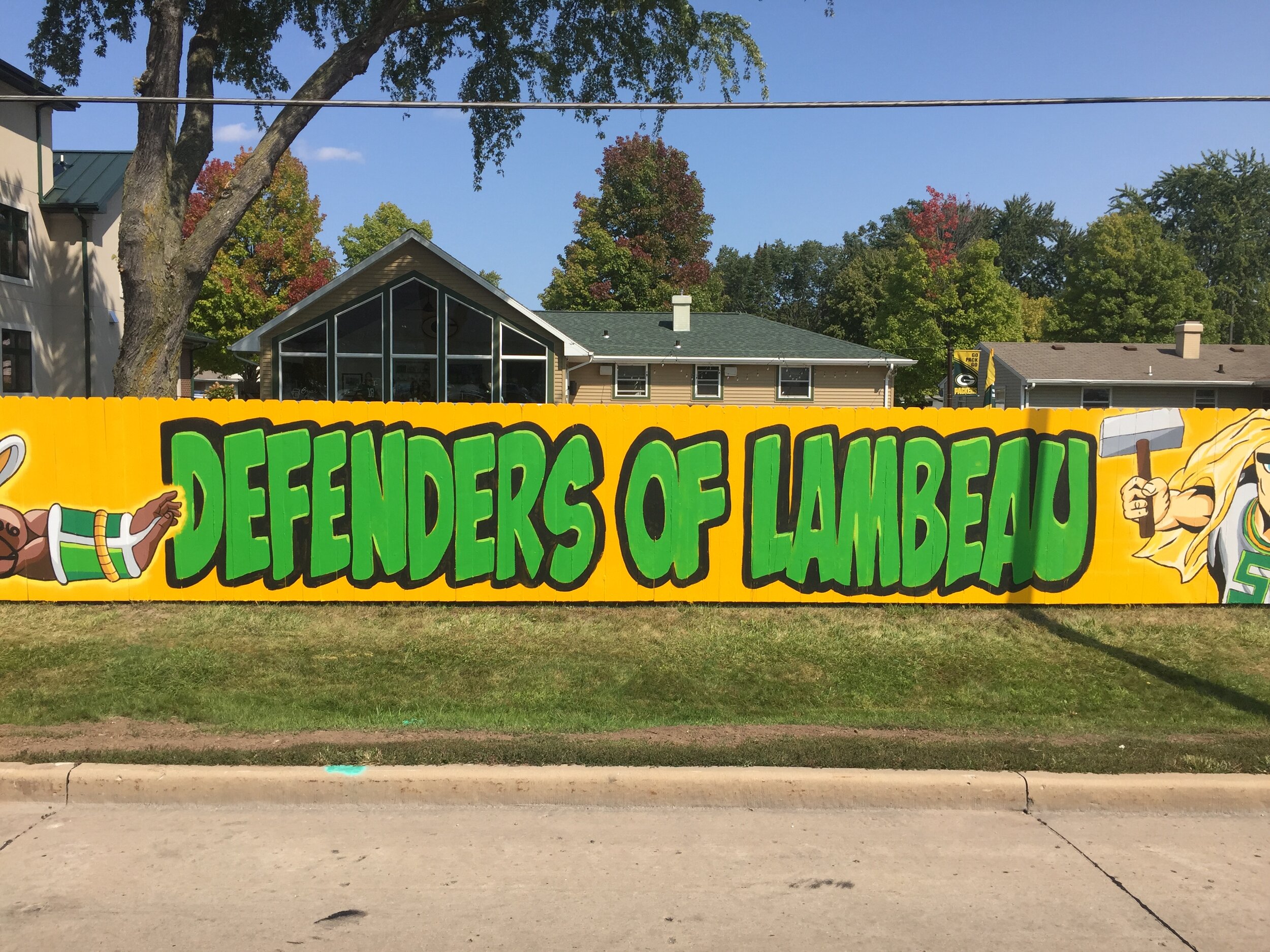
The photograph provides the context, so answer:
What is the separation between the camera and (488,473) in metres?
9.56

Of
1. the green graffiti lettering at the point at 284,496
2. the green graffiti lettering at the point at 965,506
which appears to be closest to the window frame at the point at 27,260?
the green graffiti lettering at the point at 284,496

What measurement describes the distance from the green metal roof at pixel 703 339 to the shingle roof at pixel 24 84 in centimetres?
1471

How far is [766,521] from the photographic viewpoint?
9664 mm

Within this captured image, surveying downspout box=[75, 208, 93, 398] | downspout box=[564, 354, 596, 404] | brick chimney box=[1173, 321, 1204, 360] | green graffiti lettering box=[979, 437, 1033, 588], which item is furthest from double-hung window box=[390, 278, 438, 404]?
brick chimney box=[1173, 321, 1204, 360]

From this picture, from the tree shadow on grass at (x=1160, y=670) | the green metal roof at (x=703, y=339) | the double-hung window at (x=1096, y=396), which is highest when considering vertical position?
the green metal roof at (x=703, y=339)

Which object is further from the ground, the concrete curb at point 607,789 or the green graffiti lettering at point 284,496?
the green graffiti lettering at point 284,496

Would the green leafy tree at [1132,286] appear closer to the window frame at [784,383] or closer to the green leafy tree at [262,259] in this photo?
the window frame at [784,383]

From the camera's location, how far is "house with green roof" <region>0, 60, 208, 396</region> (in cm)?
2262

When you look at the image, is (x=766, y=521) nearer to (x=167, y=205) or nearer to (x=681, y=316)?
(x=167, y=205)

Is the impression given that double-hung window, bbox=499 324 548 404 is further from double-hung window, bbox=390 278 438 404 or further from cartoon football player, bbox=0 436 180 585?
cartoon football player, bbox=0 436 180 585

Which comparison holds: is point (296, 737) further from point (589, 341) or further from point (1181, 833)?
point (589, 341)

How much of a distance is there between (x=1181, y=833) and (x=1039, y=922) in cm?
151

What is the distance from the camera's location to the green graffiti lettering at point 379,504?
9.52 meters

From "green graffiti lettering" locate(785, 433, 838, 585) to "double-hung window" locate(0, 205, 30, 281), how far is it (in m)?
20.7
